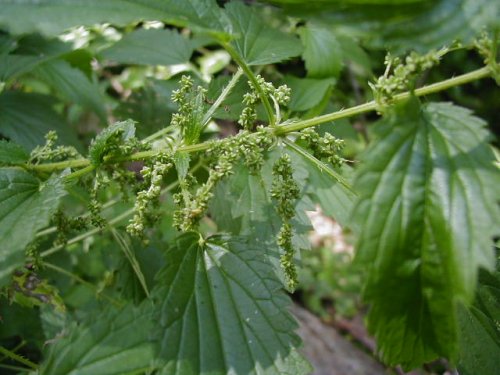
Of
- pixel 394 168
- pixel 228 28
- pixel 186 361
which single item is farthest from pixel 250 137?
pixel 186 361

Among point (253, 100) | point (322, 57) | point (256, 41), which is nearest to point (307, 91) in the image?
point (322, 57)

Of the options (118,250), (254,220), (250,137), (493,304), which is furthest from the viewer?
(118,250)

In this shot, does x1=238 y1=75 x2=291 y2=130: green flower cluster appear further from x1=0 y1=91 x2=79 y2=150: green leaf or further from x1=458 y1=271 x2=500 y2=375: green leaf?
x1=0 y1=91 x2=79 y2=150: green leaf

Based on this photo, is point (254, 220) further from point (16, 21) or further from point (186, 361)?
point (16, 21)

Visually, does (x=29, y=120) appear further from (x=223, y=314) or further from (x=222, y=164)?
(x=223, y=314)

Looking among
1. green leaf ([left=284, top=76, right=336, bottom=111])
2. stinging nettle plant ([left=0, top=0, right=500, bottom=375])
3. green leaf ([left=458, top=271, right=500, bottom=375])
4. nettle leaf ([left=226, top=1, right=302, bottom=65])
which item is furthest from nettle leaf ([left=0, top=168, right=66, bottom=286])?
green leaf ([left=458, top=271, right=500, bottom=375])

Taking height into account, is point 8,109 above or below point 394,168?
above

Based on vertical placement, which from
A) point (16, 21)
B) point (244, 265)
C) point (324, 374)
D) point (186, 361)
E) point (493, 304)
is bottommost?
point (324, 374)
